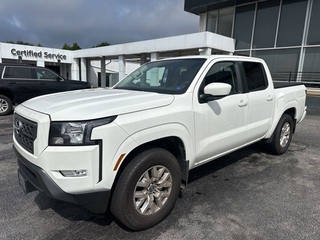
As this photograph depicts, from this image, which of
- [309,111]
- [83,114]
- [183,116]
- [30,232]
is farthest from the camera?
[309,111]

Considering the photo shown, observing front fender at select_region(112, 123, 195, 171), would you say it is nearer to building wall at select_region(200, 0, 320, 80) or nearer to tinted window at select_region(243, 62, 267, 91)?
tinted window at select_region(243, 62, 267, 91)

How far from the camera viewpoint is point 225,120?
3.21 meters

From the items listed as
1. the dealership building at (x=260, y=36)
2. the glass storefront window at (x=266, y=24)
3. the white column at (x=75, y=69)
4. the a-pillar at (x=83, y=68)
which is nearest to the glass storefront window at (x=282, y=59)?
the dealership building at (x=260, y=36)

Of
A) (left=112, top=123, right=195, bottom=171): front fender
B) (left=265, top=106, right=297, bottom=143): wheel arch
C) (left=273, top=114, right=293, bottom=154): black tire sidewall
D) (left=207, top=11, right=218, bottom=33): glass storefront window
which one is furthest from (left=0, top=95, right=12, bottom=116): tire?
(left=207, top=11, right=218, bottom=33): glass storefront window

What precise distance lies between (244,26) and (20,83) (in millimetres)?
13948

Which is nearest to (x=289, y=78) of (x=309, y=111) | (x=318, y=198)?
(x=309, y=111)

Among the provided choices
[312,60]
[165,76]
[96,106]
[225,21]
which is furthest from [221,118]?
[225,21]

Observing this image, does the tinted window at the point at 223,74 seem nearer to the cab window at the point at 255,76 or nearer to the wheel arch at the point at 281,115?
the cab window at the point at 255,76

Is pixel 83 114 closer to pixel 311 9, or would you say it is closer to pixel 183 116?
pixel 183 116

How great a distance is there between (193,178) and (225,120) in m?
1.13

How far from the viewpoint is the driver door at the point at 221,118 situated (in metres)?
2.89

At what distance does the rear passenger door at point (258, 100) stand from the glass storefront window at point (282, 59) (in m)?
11.7

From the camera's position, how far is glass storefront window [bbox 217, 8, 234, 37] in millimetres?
16828

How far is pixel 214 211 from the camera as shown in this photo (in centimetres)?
285
